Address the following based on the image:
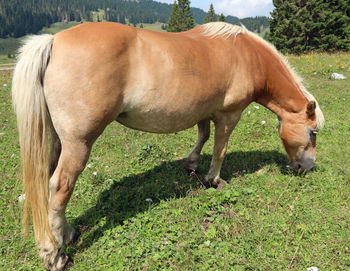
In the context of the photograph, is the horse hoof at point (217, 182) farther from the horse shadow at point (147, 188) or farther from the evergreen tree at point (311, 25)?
the evergreen tree at point (311, 25)

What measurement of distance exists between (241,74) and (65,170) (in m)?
2.74

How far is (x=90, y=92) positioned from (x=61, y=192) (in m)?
1.14

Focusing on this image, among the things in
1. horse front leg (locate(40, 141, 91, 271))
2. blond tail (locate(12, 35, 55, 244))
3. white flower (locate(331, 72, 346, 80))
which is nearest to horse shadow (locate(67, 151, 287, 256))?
horse front leg (locate(40, 141, 91, 271))

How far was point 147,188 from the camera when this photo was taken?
4082 millimetres

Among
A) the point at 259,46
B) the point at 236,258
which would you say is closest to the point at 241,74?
the point at 259,46

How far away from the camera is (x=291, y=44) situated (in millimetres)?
36906

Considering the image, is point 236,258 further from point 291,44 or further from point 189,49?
point 291,44

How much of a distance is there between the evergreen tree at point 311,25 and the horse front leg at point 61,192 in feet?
121

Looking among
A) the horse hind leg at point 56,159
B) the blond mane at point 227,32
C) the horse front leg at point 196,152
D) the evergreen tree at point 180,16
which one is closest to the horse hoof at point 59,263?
the horse hind leg at point 56,159

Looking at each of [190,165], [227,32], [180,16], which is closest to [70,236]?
[190,165]

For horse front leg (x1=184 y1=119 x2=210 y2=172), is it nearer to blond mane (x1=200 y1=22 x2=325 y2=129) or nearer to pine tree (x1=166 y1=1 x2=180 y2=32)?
blond mane (x1=200 y1=22 x2=325 y2=129)

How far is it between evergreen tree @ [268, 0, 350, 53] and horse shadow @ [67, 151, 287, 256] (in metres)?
33.6

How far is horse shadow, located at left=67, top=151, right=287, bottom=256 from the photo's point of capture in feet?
11.0

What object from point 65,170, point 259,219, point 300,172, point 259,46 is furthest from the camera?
point 300,172
